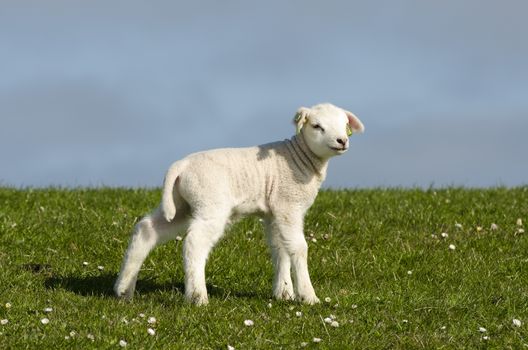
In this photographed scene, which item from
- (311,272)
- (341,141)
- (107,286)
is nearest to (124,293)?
(107,286)

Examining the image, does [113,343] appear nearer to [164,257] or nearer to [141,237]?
[141,237]

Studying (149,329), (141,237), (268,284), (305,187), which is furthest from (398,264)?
(149,329)

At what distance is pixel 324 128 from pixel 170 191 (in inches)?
64.1

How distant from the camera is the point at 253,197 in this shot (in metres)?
10.9

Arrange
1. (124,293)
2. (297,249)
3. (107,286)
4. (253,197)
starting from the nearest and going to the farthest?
(253,197), (297,249), (124,293), (107,286)

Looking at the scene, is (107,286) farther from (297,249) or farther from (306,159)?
(306,159)

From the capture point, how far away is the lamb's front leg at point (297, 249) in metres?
10.9

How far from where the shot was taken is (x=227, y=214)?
10.7 m

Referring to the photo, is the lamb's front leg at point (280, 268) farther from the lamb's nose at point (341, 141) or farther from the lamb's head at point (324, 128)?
the lamb's nose at point (341, 141)

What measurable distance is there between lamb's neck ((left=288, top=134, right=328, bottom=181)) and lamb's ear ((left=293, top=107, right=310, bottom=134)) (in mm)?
275

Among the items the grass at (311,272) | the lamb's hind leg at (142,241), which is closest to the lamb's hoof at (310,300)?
the grass at (311,272)

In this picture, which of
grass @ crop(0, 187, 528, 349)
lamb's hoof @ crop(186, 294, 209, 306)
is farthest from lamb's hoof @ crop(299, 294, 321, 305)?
lamb's hoof @ crop(186, 294, 209, 306)

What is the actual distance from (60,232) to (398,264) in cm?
422

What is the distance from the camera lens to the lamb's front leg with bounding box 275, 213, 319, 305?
10.9 meters
